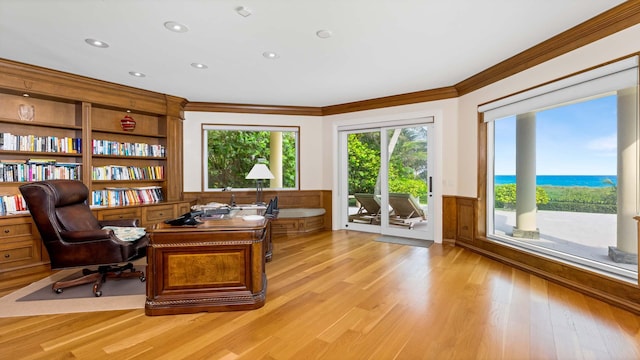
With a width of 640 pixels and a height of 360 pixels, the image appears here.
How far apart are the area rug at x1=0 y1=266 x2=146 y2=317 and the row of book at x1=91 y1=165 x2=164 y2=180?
1.75m

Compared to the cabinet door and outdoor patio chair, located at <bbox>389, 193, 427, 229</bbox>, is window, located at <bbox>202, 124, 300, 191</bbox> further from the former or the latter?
the cabinet door

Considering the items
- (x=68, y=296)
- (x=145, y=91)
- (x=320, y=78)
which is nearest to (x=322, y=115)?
(x=320, y=78)

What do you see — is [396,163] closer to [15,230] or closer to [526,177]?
[526,177]

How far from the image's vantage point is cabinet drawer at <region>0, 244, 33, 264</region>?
3.27 meters

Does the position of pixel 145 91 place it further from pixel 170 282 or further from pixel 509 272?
pixel 509 272

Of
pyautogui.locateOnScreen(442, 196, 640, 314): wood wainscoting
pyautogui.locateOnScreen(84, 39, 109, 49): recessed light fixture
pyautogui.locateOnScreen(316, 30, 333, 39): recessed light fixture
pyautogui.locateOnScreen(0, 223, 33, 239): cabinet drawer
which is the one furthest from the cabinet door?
pyautogui.locateOnScreen(442, 196, 640, 314): wood wainscoting

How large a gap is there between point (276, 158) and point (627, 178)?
16.5 ft

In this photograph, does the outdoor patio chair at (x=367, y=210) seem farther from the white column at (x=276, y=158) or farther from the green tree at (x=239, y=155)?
the white column at (x=276, y=158)

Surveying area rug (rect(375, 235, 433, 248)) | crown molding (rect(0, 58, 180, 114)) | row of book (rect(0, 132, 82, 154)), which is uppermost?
crown molding (rect(0, 58, 180, 114))

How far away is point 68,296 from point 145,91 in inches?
126

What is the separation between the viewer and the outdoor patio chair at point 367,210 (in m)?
5.53

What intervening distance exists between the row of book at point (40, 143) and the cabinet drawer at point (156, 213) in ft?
4.00

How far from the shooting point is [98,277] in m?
2.87

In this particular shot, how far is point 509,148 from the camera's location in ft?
13.2
